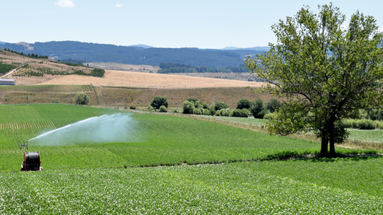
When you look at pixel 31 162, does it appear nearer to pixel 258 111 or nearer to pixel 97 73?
pixel 258 111

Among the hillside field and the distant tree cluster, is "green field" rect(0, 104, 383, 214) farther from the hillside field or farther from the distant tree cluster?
the hillside field

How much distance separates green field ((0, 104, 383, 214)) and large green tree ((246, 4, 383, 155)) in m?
4.93

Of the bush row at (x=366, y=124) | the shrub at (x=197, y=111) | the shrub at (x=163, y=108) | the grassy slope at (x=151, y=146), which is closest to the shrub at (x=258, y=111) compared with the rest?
the shrub at (x=197, y=111)

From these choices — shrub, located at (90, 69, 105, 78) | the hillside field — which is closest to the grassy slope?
the hillside field

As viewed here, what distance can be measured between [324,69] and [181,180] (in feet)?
64.2

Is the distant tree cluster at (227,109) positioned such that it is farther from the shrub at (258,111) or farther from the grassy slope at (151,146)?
the grassy slope at (151,146)

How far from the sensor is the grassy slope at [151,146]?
34.6 metres

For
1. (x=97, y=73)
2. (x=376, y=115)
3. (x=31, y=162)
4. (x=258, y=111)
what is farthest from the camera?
(x=97, y=73)

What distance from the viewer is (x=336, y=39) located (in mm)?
34594

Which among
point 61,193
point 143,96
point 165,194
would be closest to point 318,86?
point 165,194

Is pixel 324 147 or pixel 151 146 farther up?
pixel 324 147

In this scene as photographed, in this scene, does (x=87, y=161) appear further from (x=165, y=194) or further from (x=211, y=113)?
(x=211, y=113)

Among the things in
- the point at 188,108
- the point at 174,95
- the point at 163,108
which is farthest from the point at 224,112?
the point at 174,95

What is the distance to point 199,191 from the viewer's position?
20484 mm
